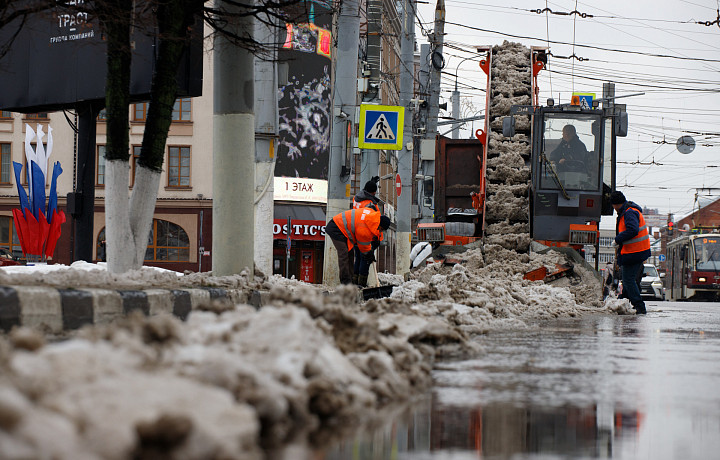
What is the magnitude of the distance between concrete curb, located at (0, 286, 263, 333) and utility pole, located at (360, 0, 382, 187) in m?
10.9

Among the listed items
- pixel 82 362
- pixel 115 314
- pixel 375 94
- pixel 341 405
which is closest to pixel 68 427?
pixel 82 362

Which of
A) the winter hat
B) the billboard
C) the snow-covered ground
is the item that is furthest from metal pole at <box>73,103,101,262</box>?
the snow-covered ground

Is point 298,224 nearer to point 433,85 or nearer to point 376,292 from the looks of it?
point 433,85

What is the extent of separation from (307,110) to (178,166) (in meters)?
5.83

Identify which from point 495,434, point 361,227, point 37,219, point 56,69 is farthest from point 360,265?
point 37,219

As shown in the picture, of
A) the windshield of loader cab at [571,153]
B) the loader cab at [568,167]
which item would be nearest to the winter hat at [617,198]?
the loader cab at [568,167]

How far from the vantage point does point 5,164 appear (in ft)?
140

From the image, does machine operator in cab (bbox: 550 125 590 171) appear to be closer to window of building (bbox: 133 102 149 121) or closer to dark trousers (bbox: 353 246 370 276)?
dark trousers (bbox: 353 246 370 276)

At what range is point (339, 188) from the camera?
18.0 metres

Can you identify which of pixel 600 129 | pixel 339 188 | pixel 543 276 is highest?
pixel 600 129

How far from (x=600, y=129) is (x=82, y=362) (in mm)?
15412

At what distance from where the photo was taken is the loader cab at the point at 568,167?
17328 mm

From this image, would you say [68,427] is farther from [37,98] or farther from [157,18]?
[37,98]

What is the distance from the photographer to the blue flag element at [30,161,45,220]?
25422 mm
